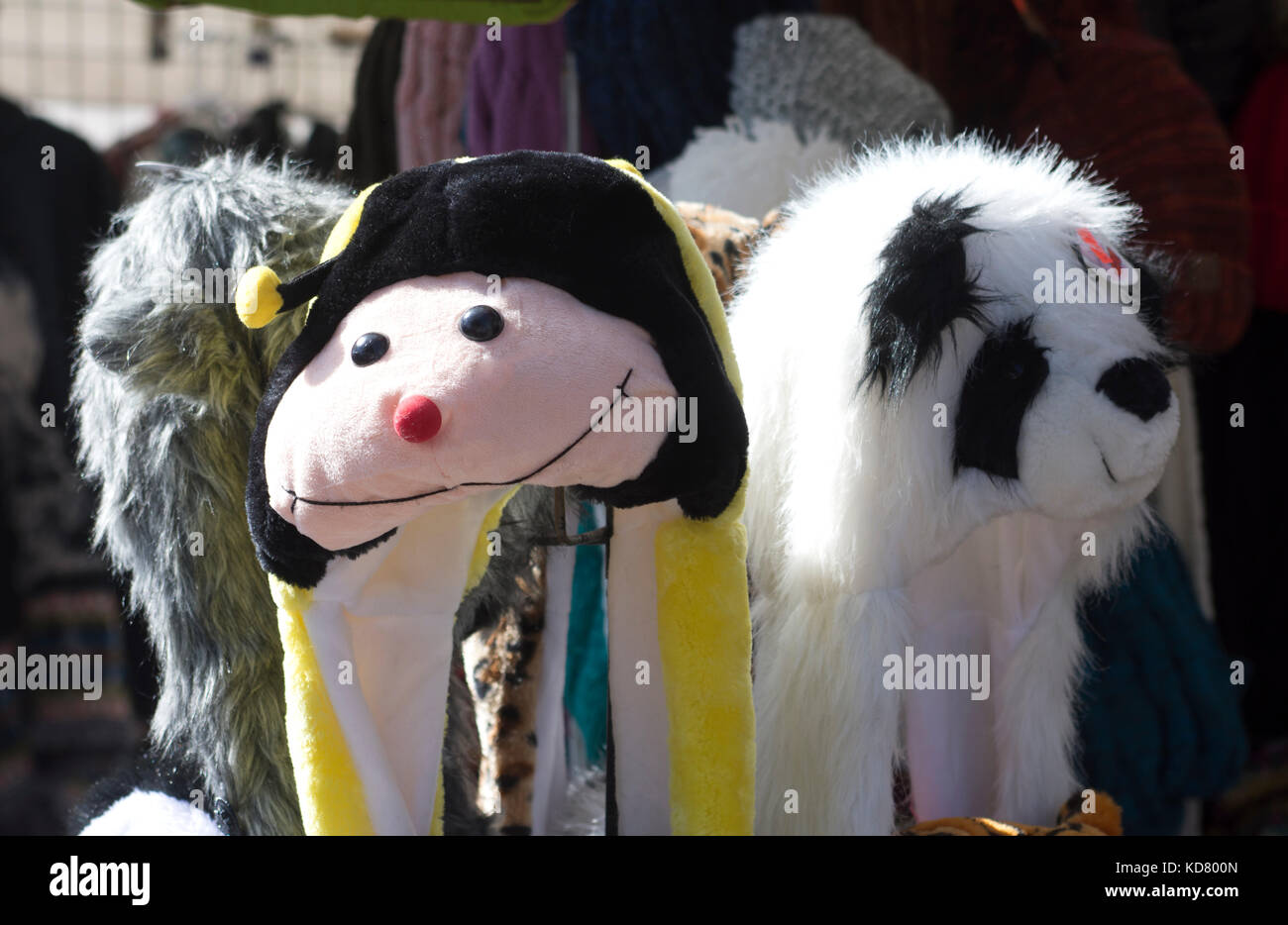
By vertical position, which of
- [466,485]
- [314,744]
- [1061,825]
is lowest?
[1061,825]

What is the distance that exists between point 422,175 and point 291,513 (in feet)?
0.86

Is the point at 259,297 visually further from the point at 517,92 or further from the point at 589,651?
the point at 517,92

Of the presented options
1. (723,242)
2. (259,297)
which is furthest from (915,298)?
(259,297)

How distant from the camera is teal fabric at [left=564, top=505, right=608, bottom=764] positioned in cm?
127

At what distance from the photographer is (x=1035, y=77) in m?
1.67

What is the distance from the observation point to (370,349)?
84cm

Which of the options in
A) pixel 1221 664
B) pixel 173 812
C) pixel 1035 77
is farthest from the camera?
pixel 1035 77

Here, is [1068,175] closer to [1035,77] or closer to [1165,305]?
[1165,305]

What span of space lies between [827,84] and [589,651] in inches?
32.5

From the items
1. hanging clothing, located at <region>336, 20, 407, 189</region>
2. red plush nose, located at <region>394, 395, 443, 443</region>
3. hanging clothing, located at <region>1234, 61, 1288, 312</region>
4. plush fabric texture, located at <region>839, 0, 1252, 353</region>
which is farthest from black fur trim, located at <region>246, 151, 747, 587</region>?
hanging clothing, located at <region>1234, 61, 1288, 312</region>

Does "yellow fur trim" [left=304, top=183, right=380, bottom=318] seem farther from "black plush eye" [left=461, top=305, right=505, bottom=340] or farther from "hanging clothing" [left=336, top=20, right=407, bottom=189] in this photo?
"hanging clothing" [left=336, top=20, right=407, bottom=189]

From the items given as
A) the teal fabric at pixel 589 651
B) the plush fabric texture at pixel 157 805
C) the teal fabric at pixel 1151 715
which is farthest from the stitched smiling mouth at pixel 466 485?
the teal fabric at pixel 1151 715

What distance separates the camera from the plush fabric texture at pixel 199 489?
3.36 ft
